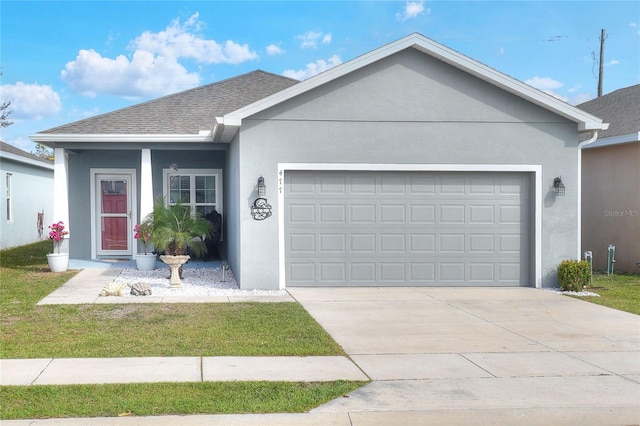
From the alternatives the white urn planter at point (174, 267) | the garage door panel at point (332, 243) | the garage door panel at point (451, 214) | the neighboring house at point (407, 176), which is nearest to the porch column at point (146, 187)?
the neighboring house at point (407, 176)

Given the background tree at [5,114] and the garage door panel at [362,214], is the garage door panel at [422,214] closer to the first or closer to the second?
the garage door panel at [362,214]

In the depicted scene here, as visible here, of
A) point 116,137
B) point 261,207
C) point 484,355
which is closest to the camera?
point 484,355

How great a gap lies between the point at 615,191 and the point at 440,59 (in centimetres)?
711

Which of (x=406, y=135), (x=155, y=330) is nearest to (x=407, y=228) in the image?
(x=406, y=135)

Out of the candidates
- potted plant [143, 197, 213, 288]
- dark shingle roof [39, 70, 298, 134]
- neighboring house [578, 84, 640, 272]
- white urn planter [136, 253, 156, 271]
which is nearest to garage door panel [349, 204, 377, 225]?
potted plant [143, 197, 213, 288]

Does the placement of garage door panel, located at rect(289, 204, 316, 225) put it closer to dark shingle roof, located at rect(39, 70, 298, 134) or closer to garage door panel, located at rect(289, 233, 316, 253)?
garage door panel, located at rect(289, 233, 316, 253)

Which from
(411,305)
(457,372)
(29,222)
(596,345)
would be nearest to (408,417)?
(457,372)

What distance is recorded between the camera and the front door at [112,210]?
1784 cm

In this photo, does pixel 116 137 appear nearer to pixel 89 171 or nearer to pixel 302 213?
pixel 89 171

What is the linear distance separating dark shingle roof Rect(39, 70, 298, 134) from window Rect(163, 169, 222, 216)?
5.23ft

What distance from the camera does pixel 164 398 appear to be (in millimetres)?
5801

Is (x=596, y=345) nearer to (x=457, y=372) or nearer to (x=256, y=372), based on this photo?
(x=457, y=372)

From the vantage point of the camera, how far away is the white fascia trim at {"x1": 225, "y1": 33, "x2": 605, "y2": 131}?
1262cm

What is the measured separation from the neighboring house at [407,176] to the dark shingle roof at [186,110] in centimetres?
300
